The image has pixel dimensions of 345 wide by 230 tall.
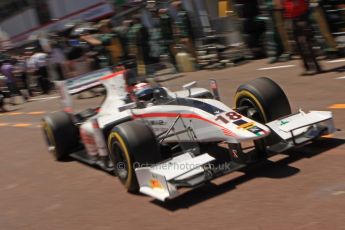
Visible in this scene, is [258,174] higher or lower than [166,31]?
lower

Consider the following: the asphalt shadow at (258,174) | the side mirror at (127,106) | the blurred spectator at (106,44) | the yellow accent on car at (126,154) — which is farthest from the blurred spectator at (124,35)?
the asphalt shadow at (258,174)

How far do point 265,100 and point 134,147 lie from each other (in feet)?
5.02

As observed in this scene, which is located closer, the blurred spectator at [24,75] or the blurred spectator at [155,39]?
the blurred spectator at [155,39]

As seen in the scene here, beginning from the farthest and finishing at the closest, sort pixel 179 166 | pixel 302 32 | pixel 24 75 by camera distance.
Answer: pixel 24 75, pixel 302 32, pixel 179 166

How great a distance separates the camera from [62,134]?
786 cm

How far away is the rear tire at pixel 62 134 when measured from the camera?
25.8 feet

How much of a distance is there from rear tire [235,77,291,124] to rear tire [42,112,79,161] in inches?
115

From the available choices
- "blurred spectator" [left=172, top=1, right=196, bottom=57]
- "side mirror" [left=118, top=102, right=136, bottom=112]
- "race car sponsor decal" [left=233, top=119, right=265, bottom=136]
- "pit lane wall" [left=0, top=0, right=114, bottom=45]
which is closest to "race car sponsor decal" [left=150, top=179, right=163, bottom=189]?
"race car sponsor decal" [left=233, top=119, right=265, bottom=136]

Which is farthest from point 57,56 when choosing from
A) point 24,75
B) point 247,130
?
point 247,130

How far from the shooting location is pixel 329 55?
456 inches

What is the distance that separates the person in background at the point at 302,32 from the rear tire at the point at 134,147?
5.62 m

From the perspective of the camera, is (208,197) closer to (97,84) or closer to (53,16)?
(97,84)

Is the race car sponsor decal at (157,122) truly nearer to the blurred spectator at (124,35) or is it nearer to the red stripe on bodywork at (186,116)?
the red stripe on bodywork at (186,116)

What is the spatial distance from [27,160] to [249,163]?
4453 millimetres
